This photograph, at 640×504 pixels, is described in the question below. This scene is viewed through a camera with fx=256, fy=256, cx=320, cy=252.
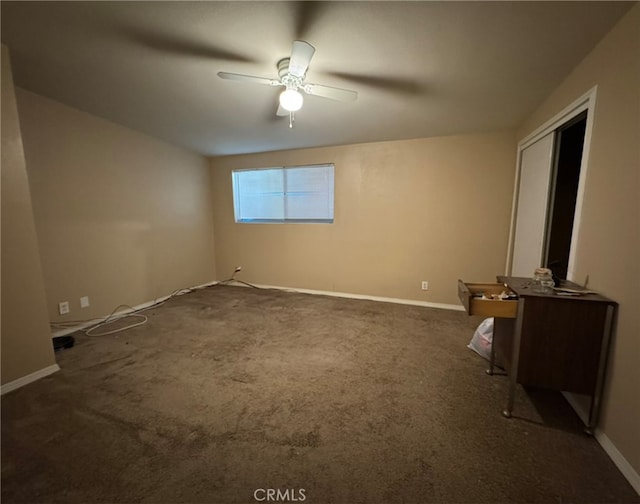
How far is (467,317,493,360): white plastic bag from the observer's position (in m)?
2.11

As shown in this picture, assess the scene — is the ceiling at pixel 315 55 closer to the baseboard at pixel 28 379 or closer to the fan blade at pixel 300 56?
the fan blade at pixel 300 56

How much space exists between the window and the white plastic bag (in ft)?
7.50

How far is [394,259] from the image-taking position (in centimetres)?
349

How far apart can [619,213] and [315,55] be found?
191cm

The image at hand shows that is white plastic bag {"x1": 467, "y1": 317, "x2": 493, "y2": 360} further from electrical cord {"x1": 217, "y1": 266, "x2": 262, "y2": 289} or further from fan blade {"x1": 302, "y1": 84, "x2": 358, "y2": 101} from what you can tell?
electrical cord {"x1": 217, "y1": 266, "x2": 262, "y2": 289}

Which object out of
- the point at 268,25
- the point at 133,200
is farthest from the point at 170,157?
the point at 268,25

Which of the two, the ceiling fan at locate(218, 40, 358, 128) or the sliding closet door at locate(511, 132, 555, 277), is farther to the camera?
the sliding closet door at locate(511, 132, 555, 277)

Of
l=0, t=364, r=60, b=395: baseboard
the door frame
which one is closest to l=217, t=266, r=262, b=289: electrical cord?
l=0, t=364, r=60, b=395: baseboard

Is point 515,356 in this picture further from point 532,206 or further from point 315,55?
point 315,55

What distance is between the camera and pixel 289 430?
4.64 ft

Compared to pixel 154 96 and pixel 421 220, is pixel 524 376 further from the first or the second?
pixel 154 96

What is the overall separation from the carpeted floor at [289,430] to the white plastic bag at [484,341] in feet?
0.26

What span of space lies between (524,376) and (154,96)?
3.42m

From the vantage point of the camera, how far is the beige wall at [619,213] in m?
1.16
